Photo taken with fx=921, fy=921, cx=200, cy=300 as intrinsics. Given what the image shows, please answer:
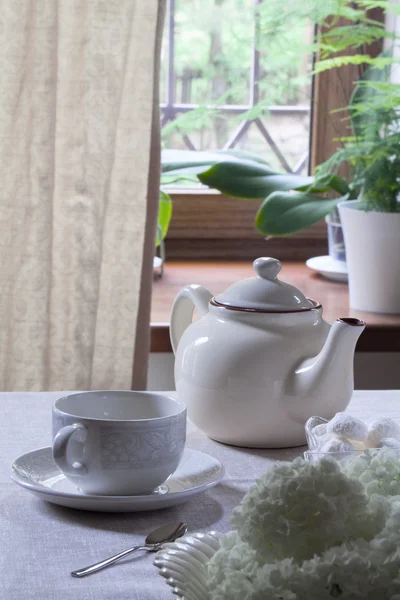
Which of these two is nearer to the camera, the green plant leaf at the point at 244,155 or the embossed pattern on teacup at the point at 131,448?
the embossed pattern on teacup at the point at 131,448

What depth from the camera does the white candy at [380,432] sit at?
0.64 meters

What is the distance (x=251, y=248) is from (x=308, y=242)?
0.13m

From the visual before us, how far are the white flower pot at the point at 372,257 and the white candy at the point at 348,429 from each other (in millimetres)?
938

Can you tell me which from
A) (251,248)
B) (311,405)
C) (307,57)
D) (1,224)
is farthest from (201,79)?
(311,405)

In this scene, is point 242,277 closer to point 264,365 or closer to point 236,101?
point 236,101

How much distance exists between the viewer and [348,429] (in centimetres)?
64

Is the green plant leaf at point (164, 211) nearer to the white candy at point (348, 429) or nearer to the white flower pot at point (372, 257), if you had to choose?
the white flower pot at point (372, 257)

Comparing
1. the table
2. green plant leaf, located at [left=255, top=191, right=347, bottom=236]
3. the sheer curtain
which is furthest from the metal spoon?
green plant leaf, located at [left=255, top=191, right=347, bottom=236]

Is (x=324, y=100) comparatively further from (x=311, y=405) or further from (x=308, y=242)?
(x=311, y=405)

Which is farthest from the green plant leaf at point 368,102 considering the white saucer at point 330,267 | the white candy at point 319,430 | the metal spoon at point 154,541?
the metal spoon at point 154,541

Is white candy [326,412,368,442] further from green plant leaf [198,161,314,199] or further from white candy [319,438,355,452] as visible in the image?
green plant leaf [198,161,314,199]

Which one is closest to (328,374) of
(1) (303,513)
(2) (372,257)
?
(1) (303,513)

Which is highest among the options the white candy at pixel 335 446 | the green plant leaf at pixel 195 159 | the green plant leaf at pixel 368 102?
the green plant leaf at pixel 368 102

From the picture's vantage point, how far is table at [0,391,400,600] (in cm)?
50
